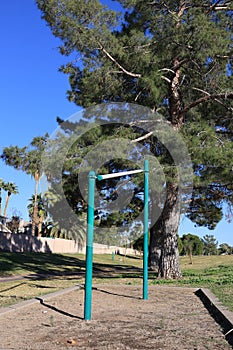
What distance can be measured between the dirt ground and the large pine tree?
14.8ft

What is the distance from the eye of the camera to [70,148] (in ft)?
Result: 41.3

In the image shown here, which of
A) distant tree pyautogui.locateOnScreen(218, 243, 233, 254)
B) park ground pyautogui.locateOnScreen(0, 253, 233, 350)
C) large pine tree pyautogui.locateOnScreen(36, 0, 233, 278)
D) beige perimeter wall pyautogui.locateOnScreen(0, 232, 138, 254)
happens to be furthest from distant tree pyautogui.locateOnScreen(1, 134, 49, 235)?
distant tree pyautogui.locateOnScreen(218, 243, 233, 254)

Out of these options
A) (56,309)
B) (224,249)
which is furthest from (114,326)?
(224,249)

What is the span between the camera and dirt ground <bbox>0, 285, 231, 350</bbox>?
193 inches

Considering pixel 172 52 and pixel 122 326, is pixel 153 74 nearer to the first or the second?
pixel 172 52

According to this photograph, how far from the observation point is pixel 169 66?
1432 centimetres

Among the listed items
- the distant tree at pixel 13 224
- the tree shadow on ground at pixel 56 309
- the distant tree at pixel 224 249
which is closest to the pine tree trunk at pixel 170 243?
the tree shadow on ground at pixel 56 309

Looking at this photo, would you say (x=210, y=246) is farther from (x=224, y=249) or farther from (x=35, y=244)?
(x=35, y=244)

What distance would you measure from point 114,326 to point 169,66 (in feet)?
33.5

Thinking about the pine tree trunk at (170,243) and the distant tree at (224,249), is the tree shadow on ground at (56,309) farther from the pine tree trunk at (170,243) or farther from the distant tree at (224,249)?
the distant tree at (224,249)

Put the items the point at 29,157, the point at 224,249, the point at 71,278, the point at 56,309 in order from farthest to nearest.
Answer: the point at 224,249
the point at 71,278
the point at 29,157
the point at 56,309

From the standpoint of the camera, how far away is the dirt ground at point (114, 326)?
490 cm

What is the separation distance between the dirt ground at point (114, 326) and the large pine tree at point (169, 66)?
4.52 m

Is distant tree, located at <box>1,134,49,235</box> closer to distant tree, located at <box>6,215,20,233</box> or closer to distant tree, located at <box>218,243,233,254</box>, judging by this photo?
distant tree, located at <box>6,215,20,233</box>
